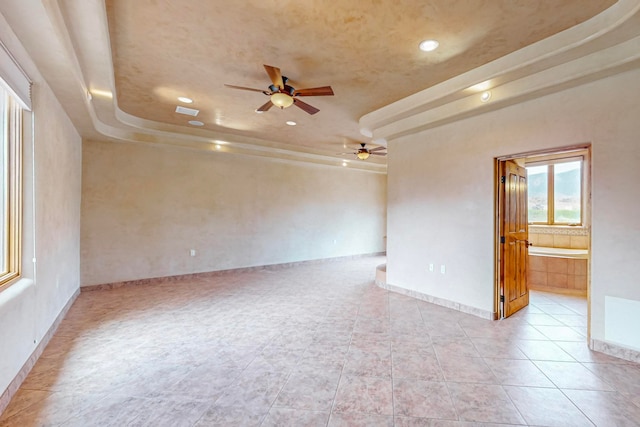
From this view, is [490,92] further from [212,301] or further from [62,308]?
Answer: [62,308]

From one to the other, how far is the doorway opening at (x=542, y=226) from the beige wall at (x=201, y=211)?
462 centimetres

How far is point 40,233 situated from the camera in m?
2.81

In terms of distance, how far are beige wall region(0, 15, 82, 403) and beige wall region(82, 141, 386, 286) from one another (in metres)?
1.01

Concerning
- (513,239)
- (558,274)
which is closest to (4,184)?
(513,239)

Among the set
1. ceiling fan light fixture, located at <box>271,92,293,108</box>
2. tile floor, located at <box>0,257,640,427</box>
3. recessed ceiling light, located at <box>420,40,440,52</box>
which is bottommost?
tile floor, located at <box>0,257,640,427</box>

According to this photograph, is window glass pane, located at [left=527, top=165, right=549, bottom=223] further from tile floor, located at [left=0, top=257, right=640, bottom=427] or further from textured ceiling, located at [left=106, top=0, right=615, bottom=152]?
textured ceiling, located at [left=106, top=0, right=615, bottom=152]

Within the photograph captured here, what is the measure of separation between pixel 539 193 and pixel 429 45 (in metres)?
6.03

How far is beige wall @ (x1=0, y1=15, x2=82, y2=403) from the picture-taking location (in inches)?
86.0

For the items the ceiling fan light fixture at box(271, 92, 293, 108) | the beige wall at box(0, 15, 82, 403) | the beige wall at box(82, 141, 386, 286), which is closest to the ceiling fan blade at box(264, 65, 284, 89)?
the ceiling fan light fixture at box(271, 92, 293, 108)

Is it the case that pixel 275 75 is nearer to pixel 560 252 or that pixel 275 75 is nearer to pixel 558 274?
pixel 558 274

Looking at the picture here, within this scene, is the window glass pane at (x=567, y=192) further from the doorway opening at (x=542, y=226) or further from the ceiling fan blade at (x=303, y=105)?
the ceiling fan blade at (x=303, y=105)

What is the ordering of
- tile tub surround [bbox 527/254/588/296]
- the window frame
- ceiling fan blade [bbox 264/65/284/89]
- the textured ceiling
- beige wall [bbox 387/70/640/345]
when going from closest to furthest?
the textured ceiling, beige wall [bbox 387/70/640/345], ceiling fan blade [bbox 264/65/284/89], tile tub surround [bbox 527/254/588/296], the window frame

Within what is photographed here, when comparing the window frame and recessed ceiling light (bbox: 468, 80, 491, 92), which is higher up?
recessed ceiling light (bbox: 468, 80, 491, 92)

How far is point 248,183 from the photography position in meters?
6.78
